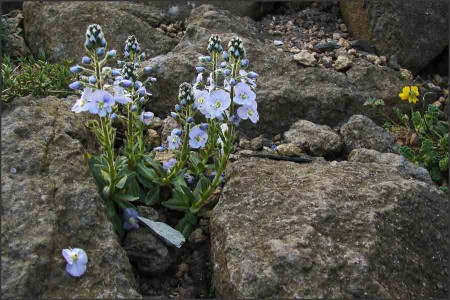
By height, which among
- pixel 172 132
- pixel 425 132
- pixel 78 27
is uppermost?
pixel 172 132

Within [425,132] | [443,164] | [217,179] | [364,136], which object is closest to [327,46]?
[425,132]

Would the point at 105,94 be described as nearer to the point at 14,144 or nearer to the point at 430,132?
the point at 14,144

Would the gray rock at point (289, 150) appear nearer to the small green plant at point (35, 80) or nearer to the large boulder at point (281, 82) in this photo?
the large boulder at point (281, 82)

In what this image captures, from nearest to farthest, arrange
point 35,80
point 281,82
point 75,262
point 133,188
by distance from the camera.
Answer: point 75,262
point 133,188
point 35,80
point 281,82

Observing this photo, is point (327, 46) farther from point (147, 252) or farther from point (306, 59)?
point (147, 252)

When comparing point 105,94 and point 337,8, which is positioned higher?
point 105,94

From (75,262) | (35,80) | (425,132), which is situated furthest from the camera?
(425,132)

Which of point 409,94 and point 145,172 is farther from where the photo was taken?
point 409,94

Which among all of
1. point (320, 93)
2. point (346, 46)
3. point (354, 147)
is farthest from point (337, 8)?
point (354, 147)
